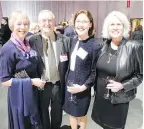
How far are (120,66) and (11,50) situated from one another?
2.93ft

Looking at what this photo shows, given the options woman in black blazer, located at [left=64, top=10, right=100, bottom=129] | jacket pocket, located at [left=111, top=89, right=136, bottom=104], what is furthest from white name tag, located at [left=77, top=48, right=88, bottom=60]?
jacket pocket, located at [left=111, top=89, right=136, bottom=104]

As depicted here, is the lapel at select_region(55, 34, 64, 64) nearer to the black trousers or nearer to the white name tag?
the white name tag

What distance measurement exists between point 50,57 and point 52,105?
558 millimetres

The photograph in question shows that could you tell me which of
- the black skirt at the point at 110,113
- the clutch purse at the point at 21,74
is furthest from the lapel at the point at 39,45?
the black skirt at the point at 110,113

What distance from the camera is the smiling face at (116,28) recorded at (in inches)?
71.5

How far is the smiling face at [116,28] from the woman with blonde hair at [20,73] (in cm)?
70

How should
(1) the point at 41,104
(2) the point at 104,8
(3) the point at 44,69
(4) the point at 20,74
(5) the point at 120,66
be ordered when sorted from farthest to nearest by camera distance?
1. (2) the point at 104,8
2. (1) the point at 41,104
3. (3) the point at 44,69
4. (4) the point at 20,74
5. (5) the point at 120,66

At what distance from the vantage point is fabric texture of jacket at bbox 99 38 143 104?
1781 millimetres

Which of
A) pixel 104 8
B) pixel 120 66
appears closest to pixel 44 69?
pixel 120 66

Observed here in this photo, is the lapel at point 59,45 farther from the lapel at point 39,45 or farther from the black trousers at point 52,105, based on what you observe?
the black trousers at point 52,105

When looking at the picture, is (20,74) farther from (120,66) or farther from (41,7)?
(41,7)

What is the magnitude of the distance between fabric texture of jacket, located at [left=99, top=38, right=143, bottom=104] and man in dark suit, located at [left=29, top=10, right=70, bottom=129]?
1.85ft

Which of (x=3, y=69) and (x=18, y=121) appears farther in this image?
(x=18, y=121)

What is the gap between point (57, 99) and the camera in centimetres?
234
